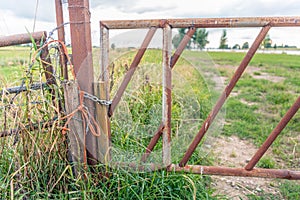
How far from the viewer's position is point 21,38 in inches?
55.6

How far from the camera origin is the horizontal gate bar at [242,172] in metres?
1.54

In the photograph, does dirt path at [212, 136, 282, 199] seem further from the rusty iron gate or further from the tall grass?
the tall grass

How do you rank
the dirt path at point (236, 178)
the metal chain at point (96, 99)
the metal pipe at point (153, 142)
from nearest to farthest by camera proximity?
the metal chain at point (96, 99)
the metal pipe at point (153, 142)
the dirt path at point (236, 178)

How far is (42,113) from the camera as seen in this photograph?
4.77 ft

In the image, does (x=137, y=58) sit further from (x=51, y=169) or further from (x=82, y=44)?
(x=51, y=169)

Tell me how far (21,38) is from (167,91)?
2.75 feet

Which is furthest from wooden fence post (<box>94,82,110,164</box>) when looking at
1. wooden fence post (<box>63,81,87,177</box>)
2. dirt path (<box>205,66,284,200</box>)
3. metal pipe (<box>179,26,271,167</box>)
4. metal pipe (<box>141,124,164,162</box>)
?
dirt path (<box>205,66,284,200</box>)

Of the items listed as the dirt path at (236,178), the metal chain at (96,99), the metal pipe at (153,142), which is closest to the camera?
the metal chain at (96,99)

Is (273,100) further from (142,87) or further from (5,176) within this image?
(5,176)

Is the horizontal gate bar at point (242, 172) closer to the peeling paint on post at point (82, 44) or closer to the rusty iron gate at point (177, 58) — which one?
the rusty iron gate at point (177, 58)

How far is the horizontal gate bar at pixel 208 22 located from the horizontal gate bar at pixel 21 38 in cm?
34

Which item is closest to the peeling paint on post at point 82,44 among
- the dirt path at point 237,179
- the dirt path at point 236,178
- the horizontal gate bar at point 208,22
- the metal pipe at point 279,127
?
the horizontal gate bar at point 208,22

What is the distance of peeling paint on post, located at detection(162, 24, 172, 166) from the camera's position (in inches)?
58.0

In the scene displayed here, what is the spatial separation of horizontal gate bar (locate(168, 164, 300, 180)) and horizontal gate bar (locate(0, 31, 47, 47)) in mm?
1085
